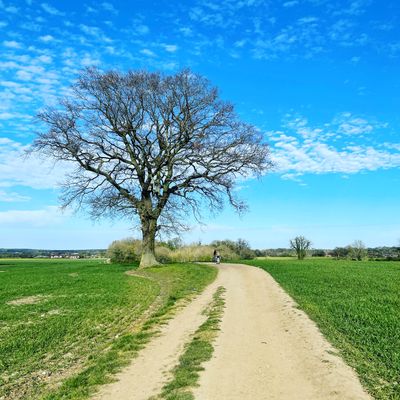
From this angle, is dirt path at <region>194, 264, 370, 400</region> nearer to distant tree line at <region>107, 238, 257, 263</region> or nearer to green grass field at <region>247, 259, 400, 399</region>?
green grass field at <region>247, 259, 400, 399</region>

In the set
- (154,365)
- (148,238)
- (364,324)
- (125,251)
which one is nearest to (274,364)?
(154,365)

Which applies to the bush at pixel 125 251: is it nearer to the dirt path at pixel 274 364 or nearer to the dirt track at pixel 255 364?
the dirt track at pixel 255 364

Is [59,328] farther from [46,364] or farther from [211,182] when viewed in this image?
[211,182]

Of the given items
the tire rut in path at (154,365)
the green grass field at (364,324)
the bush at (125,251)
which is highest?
the bush at (125,251)

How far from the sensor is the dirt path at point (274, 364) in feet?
20.1

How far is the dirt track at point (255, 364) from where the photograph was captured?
242 inches

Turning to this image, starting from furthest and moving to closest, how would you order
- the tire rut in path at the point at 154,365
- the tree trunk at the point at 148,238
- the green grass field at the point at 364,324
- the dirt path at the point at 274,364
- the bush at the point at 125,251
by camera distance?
the bush at the point at 125,251, the tree trunk at the point at 148,238, the green grass field at the point at 364,324, the tire rut in path at the point at 154,365, the dirt path at the point at 274,364

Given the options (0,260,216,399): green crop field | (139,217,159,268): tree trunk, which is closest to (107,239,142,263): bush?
(139,217,159,268): tree trunk

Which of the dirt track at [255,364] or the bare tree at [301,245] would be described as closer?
the dirt track at [255,364]

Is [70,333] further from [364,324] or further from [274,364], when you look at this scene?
[364,324]

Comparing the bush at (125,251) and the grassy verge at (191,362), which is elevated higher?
the bush at (125,251)

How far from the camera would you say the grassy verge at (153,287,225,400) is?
6.12 meters

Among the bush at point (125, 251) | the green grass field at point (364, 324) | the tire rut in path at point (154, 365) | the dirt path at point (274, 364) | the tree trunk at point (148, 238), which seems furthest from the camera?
the bush at point (125, 251)

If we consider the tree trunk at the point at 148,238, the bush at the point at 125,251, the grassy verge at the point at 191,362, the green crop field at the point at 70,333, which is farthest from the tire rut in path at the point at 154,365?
the bush at the point at 125,251
